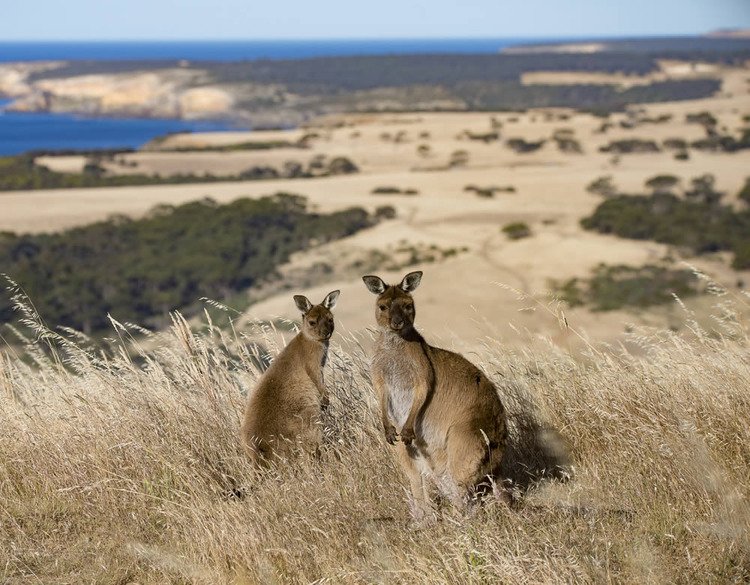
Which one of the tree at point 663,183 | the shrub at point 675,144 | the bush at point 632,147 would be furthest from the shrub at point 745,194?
the shrub at point 675,144

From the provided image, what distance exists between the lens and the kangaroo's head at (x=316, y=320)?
5691 mm

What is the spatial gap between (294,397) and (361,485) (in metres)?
0.74

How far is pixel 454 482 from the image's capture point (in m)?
4.67

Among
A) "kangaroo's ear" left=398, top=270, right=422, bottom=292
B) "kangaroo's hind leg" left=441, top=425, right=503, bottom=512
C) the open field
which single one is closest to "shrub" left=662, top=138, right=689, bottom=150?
the open field

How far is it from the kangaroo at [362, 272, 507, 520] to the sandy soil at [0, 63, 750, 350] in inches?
74.8

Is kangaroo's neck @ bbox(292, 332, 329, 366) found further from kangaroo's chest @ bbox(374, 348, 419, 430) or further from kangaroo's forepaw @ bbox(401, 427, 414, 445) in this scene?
kangaroo's forepaw @ bbox(401, 427, 414, 445)

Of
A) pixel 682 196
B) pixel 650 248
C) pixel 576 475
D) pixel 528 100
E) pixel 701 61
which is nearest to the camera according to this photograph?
pixel 576 475

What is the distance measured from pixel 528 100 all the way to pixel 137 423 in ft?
476

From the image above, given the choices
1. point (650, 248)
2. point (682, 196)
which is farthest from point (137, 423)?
point (682, 196)

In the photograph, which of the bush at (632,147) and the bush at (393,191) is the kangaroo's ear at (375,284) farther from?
the bush at (632,147)

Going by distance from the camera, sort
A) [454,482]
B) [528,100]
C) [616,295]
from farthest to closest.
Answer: [528,100], [616,295], [454,482]

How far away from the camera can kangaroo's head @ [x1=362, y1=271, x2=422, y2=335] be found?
484cm

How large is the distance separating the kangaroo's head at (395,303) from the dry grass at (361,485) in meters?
0.81

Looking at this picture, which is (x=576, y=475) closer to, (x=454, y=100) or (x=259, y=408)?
(x=259, y=408)
